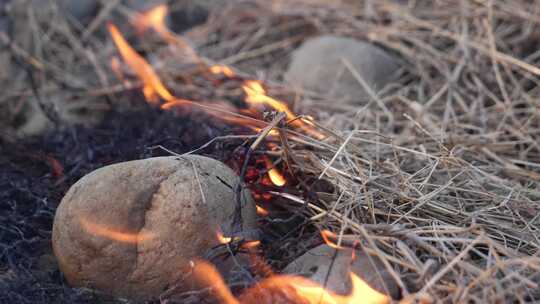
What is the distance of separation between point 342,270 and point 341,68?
172 centimetres

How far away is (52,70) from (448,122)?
81.5 inches

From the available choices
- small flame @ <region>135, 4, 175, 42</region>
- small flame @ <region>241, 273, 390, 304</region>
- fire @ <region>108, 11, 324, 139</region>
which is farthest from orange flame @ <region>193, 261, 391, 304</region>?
small flame @ <region>135, 4, 175, 42</region>

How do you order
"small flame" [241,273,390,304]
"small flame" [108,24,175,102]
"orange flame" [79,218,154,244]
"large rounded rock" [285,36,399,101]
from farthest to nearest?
1. "large rounded rock" [285,36,399,101]
2. "small flame" [108,24,175,102]
3. "orange flame" [79,218,154,244]
4. "small flame" [241,273,390,304]

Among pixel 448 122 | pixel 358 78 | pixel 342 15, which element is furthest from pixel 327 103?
pixel 342 15

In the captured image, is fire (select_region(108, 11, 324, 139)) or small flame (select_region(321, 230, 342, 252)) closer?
small flame (select_region(321, 230, 342, 252))

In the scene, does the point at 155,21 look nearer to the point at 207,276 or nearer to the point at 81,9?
the point at 81,9

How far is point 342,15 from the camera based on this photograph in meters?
3.68

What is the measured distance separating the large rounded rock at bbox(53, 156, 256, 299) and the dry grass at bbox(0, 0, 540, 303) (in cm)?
31

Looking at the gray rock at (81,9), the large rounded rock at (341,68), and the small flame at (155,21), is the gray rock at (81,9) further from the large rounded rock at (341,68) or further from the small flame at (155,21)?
the large rounded rock at (341,68)

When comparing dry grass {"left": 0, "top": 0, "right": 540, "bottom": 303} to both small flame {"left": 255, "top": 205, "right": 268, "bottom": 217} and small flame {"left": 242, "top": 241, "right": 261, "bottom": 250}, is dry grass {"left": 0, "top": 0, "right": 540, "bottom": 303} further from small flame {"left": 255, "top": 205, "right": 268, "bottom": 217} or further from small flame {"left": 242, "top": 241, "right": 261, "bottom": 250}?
small flame {"left": 242, "top": 241, "right": 261, "bottom": 250}

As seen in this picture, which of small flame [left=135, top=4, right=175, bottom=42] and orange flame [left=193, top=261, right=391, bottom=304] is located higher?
orange flame [left=193, top=261, right=391, bottom=304]

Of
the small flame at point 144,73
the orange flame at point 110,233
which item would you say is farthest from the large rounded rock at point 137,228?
the small flame at point 144,73

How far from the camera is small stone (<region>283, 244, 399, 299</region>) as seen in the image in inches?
65.0

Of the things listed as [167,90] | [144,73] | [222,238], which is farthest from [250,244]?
[144,73]
